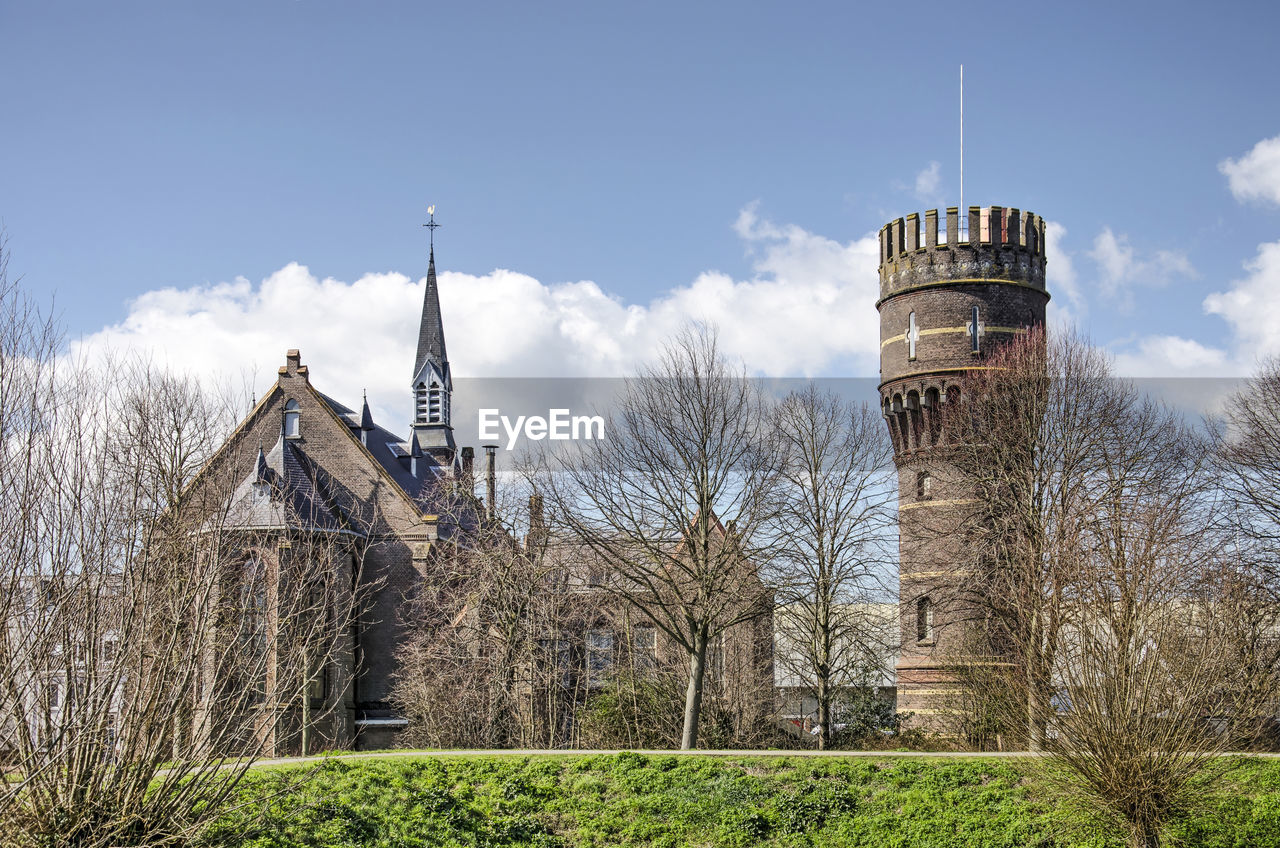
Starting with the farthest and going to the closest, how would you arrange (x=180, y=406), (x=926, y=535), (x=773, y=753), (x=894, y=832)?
(x=926, y=535) < (x=180, y=406) < (x=773, y=753) < (x=894, y=832)

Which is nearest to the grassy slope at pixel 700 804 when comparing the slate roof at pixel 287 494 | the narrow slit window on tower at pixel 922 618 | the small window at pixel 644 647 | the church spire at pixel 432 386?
the small window at pixel 644 647

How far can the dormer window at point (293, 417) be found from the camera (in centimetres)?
4191

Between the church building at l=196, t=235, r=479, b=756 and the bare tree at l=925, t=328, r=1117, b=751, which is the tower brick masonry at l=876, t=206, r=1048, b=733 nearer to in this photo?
the bare tree at l=925, t=328, r=1117, b=751

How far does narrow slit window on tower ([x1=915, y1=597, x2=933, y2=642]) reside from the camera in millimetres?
34344

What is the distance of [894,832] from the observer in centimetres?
1878

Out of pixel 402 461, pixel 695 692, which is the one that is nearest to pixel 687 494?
pixel 695 692

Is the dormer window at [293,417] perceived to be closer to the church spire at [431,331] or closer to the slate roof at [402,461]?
the slate roof at [402,461]

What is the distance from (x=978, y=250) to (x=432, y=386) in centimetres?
2907

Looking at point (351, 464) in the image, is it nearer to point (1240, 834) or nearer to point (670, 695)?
point (670, 695)

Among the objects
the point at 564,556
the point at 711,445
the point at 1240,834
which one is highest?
the point at 711,445

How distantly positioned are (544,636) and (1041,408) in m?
15.1

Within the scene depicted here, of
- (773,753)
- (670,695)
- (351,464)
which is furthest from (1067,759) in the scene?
(351,464)

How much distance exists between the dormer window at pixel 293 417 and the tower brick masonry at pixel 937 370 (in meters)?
20.8

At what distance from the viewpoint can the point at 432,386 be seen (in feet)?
182
